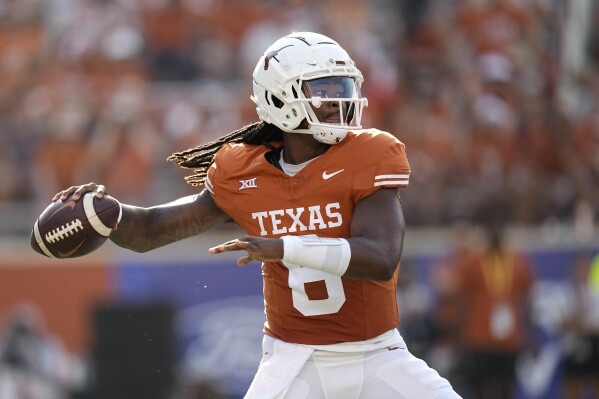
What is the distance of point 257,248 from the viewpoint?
4.09 m

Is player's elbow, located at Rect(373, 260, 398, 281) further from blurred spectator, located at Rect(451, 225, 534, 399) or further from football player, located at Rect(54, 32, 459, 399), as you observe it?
blurred spectator, located at Rect(451, 225, 534, 399)

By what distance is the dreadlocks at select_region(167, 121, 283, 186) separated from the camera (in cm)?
501

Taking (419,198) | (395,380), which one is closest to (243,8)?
(419,198)

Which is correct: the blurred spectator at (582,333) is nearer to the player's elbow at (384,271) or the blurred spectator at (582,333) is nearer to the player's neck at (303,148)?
the player's neck at (303,148)

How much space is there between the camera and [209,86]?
10.9 metres

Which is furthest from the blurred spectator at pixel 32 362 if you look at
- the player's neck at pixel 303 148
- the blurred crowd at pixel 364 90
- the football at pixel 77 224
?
the player's neck at pixel 303 148

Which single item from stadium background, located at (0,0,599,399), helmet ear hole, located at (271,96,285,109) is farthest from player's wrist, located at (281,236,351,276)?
stadium background, located at (0,0,599,399)

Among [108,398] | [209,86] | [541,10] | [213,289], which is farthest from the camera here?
[541,10]

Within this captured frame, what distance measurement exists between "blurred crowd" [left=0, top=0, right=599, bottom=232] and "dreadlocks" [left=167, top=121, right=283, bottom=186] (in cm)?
458

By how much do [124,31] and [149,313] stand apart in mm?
3268

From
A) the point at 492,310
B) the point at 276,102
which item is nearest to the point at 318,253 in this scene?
the point at 276,102

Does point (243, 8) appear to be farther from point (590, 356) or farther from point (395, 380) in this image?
point (395, 380)

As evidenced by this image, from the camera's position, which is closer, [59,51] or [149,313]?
[149,313]

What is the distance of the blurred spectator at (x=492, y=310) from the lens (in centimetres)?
905
